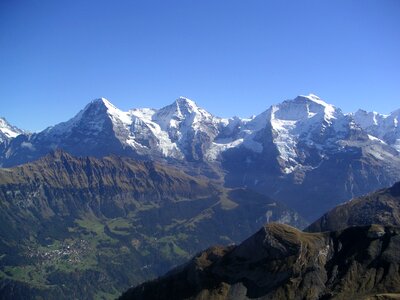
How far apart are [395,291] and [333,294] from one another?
20.2 m

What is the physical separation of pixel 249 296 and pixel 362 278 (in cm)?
4035

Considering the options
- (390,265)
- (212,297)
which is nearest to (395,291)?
(390,265)

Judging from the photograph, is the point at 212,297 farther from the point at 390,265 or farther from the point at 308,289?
the point at 390,265

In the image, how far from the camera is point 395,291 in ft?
615

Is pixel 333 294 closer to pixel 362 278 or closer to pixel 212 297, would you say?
pixel 362 278

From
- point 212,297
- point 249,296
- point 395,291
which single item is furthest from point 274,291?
point 395,291

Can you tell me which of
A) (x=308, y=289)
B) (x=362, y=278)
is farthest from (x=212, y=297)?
(x=362, y=278)

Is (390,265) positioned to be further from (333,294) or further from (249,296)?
(249,296)

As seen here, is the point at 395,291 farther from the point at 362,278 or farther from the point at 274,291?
the point at 274,291

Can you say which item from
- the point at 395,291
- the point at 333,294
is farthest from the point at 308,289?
the point at 395,291

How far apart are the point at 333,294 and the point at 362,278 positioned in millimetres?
13584

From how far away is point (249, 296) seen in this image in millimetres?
198000

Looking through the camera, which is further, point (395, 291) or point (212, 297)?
point (212, 297)

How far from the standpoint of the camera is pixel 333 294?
193 metres
